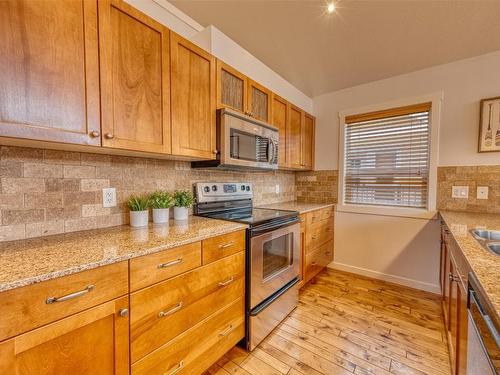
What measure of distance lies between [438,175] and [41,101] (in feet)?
10.4

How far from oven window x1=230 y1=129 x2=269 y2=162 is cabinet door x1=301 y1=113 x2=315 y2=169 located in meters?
0.97

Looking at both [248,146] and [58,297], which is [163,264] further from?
[248,146]

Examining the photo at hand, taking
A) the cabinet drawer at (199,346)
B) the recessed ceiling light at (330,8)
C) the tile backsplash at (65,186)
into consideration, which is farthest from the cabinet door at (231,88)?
the cabinet drawer at (199,346)

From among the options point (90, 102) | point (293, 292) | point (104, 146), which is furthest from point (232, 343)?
point (90, 102)

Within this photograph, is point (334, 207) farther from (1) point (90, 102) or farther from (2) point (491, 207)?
(1) point (90, 102)

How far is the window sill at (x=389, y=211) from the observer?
7.90ft

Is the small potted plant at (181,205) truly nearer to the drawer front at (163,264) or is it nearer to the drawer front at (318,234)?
the drawer front at (163,264)

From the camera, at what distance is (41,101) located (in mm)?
913

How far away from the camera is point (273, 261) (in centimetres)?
183

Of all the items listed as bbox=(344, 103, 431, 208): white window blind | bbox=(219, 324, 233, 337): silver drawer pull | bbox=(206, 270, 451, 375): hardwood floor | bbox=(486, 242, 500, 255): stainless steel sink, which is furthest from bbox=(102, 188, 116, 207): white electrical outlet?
bbox=(344, 103, 431, 208): white window blind

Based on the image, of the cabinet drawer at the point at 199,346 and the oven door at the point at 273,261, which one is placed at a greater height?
the oven door at the point at 273,261

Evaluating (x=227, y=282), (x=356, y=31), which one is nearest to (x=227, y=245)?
(x=227, y=282)

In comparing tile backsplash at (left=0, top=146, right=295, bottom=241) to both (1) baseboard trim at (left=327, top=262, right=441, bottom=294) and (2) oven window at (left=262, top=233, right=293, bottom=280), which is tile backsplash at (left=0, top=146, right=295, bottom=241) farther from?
(1) baseboard trim at (left=327, top=262, right=441, bottom=294)

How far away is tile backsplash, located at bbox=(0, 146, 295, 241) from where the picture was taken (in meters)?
1.07
